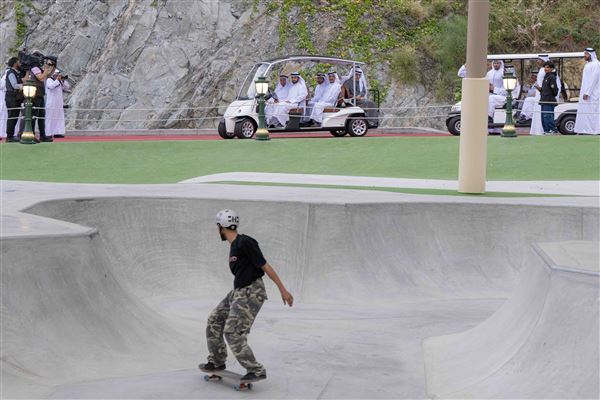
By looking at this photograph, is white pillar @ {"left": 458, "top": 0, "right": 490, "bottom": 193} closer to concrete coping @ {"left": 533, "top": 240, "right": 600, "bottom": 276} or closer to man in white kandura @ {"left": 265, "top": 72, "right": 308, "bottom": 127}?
concrete coping @ {"left": 533, "top": 240, "right": 600, "bottom": 276}

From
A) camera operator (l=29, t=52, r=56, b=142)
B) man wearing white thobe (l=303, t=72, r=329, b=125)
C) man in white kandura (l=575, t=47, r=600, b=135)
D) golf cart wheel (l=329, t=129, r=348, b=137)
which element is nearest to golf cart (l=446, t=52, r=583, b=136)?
man in white kandura (l=575, t=47, r=600, b=135)

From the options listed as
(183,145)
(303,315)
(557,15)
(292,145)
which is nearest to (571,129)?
(292,145)

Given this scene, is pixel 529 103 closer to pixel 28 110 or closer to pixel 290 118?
pixel 290 118

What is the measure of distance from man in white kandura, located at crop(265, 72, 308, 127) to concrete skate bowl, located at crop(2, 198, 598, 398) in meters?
11.1

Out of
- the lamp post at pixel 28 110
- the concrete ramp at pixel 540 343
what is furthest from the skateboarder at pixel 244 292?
the lamp post at pixel 28 110

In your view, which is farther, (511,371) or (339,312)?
(339,312)

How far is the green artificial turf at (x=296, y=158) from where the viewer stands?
70.1ft

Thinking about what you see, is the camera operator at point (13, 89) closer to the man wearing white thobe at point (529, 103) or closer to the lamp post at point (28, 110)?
the lamp post at point (28, 110)

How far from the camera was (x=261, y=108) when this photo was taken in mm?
25312

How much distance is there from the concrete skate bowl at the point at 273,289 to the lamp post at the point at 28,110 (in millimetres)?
9020

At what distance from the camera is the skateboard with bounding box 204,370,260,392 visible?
9727 mm

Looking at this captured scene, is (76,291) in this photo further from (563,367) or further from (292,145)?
(292,145)

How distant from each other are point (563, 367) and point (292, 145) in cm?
1666

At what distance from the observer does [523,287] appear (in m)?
10.9
